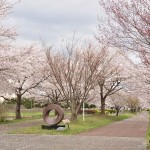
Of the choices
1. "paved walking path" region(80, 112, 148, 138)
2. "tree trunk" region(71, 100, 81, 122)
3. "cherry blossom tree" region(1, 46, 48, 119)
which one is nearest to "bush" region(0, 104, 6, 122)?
"cherry blossom tree" region(1, 46, 48, 119)

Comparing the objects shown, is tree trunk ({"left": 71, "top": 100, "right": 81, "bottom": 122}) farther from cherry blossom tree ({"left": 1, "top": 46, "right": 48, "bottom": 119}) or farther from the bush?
cherry blossom tree ({"left": 1, "top": 46, "right": 48, "bottom": 119})

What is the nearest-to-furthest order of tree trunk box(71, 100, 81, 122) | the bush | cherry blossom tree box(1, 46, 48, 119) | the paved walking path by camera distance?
the paved walking path
tree trunk box(71, 100, 81, 122)
the bush
cherry blossom tree box(1, 46, 48, 119)

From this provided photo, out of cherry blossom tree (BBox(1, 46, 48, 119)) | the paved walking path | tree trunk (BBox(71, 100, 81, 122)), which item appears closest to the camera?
the paved walking path

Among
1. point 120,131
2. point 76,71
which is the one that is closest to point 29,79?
point 76,71

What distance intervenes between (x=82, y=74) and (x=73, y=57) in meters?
2.20

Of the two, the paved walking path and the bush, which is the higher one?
the bush

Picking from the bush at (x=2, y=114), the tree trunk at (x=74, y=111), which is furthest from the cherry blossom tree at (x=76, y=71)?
the bush at (x=2, y=114)

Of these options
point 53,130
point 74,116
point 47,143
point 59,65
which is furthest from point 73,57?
point 47,143

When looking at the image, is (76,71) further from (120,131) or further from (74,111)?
(120,131)

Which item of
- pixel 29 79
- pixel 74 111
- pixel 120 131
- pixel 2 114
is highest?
pixel 29 79

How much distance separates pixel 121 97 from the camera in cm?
5912

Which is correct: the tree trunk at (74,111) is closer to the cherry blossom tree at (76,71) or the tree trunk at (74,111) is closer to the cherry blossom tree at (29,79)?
the cherry blossom tree at (76,71)

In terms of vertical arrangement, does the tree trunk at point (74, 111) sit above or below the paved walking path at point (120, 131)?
above

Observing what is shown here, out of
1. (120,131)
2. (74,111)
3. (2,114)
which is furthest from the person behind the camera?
(2,114)
